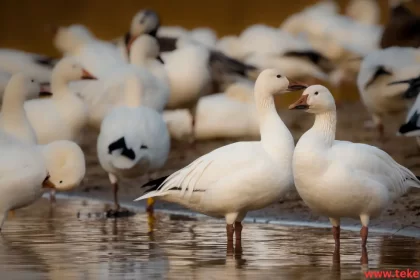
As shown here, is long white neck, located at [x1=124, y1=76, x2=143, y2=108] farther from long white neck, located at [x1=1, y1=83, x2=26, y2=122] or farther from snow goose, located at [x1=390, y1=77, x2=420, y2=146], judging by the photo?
snow goose, located at [x1=390, y1=77, x2=420, y2=146]

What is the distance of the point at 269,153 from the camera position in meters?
8.22

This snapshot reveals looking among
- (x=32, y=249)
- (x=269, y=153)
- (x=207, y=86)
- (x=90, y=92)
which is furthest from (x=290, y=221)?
(x=207, y=86)

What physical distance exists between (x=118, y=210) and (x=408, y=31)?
5.92m

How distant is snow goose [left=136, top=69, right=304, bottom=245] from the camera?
8.09m

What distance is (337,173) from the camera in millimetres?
7762

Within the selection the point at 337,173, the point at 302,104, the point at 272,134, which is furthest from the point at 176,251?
the point at 302,104

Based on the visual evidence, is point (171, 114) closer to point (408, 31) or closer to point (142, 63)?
point (142, 63)

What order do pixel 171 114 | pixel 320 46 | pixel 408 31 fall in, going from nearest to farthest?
pixel 408 31
pixel 171 114
pixel 320 46

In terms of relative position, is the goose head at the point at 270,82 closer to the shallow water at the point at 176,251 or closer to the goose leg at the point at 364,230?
the shallow water at the point at 176,251

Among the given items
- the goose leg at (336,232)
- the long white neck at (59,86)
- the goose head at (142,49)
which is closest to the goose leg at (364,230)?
the goose leg at (336,232)

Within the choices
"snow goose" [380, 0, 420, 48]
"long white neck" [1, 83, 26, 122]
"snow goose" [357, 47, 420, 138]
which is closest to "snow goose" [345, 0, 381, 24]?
"snow goose" [380, 0, 420, 48]

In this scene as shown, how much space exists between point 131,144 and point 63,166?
139 centimetres

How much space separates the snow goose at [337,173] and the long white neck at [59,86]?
4.27m

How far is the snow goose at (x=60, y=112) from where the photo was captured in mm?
11609
